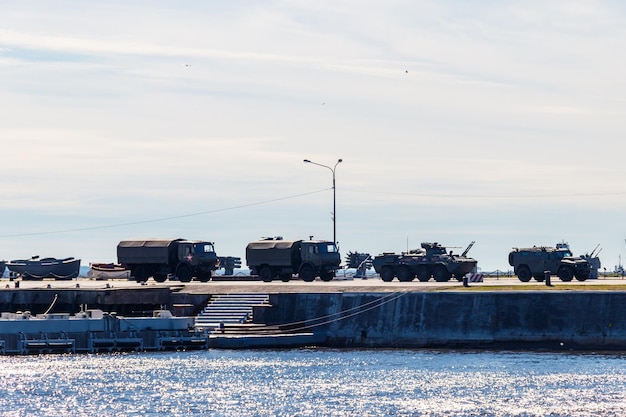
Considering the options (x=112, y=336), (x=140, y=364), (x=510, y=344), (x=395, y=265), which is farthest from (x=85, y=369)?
(x=395, y=265)

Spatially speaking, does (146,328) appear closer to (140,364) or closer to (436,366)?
(140,364)

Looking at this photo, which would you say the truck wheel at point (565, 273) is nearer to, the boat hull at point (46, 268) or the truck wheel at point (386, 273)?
the truck wheel at point (386, 273)

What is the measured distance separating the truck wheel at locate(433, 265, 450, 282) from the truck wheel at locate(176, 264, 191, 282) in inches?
596

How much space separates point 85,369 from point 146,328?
294 inches

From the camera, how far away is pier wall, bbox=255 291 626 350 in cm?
5734

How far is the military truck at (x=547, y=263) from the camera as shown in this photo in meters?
72.1

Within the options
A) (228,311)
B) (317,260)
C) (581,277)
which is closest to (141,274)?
(317,260)

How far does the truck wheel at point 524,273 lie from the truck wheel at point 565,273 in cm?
201

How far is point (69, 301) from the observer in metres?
67.1

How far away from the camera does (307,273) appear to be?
76.9 m

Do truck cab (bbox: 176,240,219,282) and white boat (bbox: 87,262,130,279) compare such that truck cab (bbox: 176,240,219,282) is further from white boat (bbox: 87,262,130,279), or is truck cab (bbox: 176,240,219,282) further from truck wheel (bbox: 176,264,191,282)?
white boat (bbox: 87,262,130,279)

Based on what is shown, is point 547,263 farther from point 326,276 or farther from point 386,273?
point 326,276

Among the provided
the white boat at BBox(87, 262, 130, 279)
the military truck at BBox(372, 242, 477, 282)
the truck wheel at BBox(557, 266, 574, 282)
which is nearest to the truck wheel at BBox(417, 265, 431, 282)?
the military truck at BBox(372, 242, 477, 282)

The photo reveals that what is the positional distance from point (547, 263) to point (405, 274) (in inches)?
344
